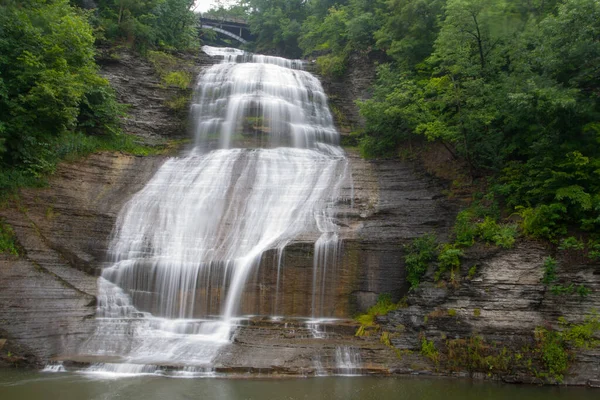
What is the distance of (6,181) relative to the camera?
50.6 feet

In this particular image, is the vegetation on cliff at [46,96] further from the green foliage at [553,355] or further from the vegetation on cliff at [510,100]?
the green foliage at [553,355]

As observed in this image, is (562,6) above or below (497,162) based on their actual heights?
above

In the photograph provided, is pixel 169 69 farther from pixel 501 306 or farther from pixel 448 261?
pixel 501 306

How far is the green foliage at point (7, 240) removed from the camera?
1377cm

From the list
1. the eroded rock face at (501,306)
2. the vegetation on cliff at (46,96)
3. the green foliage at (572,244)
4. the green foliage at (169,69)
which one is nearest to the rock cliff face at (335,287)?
the eroded rock face at (501,306)

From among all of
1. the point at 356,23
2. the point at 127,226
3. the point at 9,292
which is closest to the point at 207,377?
the point at 9,292

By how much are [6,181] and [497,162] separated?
647 inches

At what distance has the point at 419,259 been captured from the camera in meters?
13.9

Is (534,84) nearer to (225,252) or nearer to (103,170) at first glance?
(225,252)

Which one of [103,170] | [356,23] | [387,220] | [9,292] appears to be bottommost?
[9,292]

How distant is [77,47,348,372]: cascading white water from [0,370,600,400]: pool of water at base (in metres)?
1.22

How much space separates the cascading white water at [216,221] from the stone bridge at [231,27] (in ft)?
78.2

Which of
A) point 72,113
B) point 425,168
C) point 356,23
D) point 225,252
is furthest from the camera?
point 356,23

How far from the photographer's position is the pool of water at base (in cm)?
947
